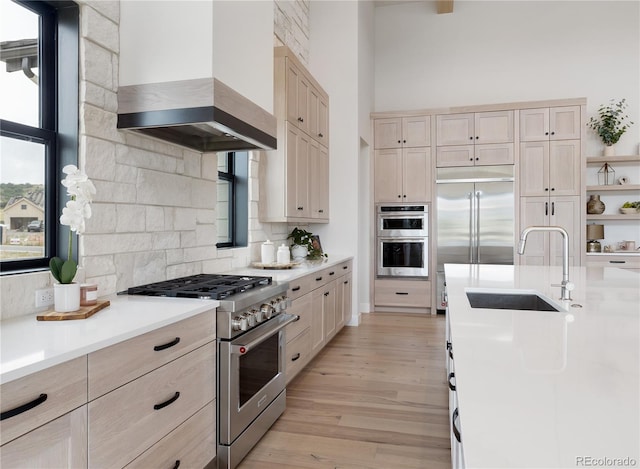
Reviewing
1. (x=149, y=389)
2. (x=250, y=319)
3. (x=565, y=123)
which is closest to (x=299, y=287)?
(x=250, y=319)

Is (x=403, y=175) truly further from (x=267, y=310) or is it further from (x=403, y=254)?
(x=267, y=310)

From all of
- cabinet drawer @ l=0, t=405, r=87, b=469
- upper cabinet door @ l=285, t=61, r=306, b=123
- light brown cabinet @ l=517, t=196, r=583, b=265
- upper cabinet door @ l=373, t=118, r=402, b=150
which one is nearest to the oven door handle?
cabinet drawer @ l=0, t=405, r=87, b=469

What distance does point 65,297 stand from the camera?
1.67 metres

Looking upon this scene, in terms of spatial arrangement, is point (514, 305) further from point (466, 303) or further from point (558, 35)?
point (558, 35)

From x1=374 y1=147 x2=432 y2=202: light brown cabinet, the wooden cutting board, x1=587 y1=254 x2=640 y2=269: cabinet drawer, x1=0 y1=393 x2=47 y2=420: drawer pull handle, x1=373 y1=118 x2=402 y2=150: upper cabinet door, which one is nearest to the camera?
x1=0 y1=393 x2=47 y2=420: drawer pull handle

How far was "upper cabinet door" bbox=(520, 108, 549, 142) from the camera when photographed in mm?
5535

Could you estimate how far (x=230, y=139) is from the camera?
8.85 ft

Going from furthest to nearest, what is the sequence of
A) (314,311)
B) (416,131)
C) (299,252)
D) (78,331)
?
(416,131) → (299,252) → (314,311) → (78,331)

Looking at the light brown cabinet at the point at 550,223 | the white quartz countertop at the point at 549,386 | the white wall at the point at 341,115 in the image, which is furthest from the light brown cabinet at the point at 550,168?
the white quartz countertop at the point at 549,386

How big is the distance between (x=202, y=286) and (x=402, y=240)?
13.0 feet

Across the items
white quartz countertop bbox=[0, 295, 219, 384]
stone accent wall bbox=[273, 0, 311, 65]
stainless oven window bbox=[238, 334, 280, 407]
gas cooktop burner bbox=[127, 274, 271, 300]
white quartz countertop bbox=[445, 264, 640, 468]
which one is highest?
stone accent wall bbox=[273, 0, 311, 65]

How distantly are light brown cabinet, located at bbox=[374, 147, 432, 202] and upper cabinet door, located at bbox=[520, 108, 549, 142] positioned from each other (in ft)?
3.99

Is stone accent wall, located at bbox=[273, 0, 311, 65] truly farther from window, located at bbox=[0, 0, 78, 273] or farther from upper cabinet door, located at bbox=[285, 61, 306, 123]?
window, located at bbox=[0, 0, 78, 273]

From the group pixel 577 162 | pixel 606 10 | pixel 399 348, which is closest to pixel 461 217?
pixel 577 162
